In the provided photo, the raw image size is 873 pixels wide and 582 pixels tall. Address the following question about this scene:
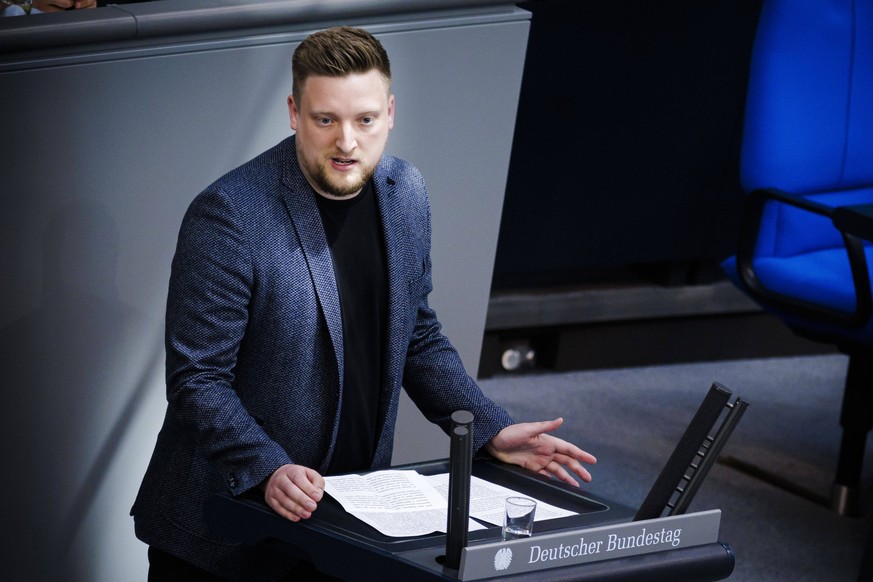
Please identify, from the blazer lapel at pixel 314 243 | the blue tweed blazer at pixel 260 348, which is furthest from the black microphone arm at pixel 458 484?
the blazer lapel at pixel 314 243

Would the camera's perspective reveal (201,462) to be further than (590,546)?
Yes

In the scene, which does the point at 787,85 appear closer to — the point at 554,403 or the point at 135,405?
the point at 554,403

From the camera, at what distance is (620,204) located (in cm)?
462

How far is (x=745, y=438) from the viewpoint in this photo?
4.34 m

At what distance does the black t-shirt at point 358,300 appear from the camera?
2.09 metres

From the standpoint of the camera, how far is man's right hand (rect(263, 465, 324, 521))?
179 centimetres

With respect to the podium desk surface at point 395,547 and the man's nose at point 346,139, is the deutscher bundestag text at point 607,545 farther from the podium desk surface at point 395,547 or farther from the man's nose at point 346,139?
the man's nose at point 346,139

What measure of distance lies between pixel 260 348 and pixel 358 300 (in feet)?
0.55

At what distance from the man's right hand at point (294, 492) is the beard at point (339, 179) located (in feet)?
1.36

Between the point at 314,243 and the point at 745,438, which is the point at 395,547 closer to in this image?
the point at 314,243

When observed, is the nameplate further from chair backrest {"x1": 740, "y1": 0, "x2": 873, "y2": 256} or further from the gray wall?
chair backrest {"x1": 740, "y1": 0, "x2": 873, "y2": 256}

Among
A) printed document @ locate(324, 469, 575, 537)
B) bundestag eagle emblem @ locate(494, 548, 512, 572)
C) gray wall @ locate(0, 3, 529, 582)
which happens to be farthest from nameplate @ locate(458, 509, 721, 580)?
gray wall @ locate(0, 3, 529, 582)

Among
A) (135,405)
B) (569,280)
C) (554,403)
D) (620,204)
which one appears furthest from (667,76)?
(135,405)

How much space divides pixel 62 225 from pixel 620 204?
263 cm
